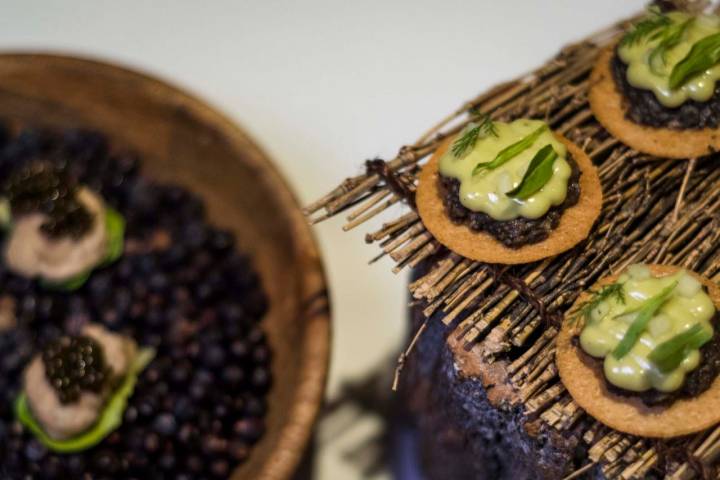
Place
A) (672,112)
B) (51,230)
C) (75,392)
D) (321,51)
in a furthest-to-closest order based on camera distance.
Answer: (321,51)
(51,230)
(75,392)
(672,112)

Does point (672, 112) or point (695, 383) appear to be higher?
point (672, 112)

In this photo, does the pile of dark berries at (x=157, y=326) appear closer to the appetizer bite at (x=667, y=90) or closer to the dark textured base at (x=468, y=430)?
the dark textured base at (x=468, y=430)

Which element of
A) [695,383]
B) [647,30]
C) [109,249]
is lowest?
[695,383]

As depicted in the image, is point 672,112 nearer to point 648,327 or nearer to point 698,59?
point 698,59

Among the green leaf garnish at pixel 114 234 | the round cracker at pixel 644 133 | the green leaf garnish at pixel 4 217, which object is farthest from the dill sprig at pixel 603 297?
the green leaf garnish at pixel 4 217

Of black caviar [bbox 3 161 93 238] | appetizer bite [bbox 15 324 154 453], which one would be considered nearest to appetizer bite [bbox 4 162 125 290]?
black caviar [bbox 3 161 93 238]

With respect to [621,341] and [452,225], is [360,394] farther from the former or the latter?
[621,341]

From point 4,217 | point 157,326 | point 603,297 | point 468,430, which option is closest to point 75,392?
point 157,326
